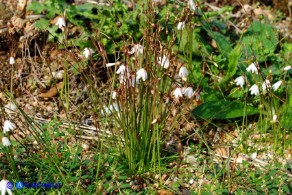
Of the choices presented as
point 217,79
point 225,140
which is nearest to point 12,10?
point 217,79

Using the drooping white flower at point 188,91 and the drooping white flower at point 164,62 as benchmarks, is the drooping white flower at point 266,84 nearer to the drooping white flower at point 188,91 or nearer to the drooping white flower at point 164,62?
the drooping white flower at point 188,91

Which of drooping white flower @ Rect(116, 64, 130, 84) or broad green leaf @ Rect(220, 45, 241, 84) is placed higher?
drooping white flower @ Rect(116, 64, 130, 84)

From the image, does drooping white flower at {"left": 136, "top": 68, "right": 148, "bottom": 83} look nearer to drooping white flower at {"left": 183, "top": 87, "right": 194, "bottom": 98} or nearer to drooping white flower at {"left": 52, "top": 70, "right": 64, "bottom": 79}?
drooping white flower at {"left": 183, "top": 87, "right": 194, "bottom": 98}

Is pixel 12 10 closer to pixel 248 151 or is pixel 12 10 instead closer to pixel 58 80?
pixel 58 80

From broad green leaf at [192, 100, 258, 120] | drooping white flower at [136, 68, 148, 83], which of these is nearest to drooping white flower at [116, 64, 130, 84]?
drooping white flower at [136, 68, 148, 83]

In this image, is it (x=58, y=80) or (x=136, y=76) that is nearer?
(x=136, y=76)

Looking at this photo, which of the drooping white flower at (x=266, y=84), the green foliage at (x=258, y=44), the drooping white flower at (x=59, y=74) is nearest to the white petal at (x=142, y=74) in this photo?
the drooping white flower at (x=266, y=84)

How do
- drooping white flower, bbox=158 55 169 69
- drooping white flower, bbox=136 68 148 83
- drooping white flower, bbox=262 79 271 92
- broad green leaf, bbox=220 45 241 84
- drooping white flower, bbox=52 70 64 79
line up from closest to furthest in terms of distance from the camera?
drooping white flower, bbox=136 68 148 83, drooping white flower, bbox=158 55 169 69, drooping white flower, bbox=262 79 271 92, broad green leaf, bbox=220 45 241 84, drooping white flower, bbox=52 70 64 79

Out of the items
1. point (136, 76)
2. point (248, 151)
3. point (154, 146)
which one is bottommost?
point (248, 151)
